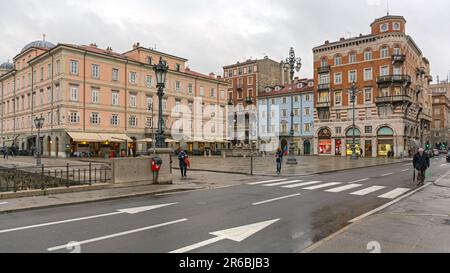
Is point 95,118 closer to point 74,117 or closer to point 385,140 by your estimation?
point 74,117

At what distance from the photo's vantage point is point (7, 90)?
55.0 metres

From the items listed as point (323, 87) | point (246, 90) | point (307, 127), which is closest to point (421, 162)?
point (323, 87)

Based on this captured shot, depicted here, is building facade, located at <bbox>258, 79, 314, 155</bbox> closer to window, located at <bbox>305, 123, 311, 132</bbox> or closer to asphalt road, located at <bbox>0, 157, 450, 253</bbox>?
window, located at <bbox>305, 123, 311, 132</bbox>

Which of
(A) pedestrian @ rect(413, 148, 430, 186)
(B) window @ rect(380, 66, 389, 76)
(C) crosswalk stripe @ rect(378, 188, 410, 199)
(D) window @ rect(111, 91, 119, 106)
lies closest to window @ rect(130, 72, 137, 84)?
(D) window @ rect(111, 91, 119, 106)

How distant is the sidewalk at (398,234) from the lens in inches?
200

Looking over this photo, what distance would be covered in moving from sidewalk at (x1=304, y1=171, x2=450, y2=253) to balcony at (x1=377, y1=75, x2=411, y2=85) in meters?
48.4

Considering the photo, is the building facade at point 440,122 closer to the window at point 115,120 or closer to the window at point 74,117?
the window at point 115,120

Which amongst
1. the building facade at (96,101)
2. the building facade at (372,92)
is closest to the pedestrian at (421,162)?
the building facade at (96,101)

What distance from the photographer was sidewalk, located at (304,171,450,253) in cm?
509

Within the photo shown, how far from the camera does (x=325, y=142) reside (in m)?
59.1

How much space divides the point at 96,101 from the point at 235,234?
42.8 metres

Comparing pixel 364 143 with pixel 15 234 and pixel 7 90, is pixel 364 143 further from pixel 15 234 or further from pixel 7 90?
pixel 7 90
